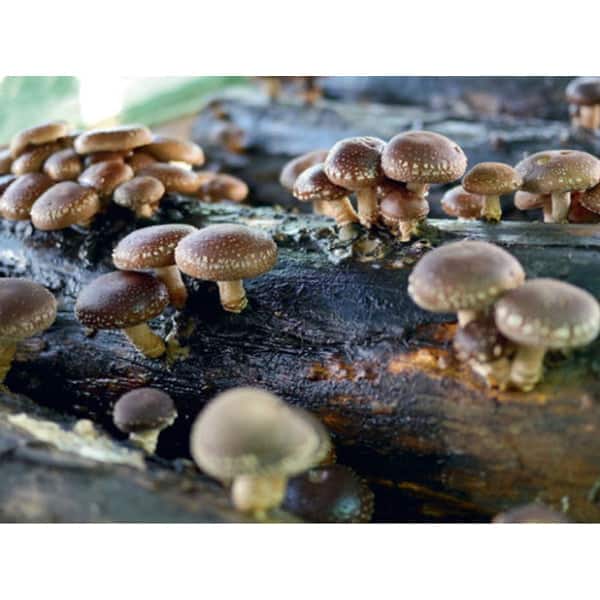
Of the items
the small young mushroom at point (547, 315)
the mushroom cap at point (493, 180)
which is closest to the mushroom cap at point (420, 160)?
the mushroom cap at point (493, 180)

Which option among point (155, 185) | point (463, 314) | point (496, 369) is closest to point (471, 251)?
point (463, 314)

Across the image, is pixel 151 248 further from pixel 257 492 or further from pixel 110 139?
pixel 257 492

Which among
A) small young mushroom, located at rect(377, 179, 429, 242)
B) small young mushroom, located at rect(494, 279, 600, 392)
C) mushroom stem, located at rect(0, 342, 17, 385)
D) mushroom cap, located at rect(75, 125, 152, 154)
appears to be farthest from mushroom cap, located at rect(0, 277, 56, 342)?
small young mushroom, located at rect(494, 279, 600, 392)

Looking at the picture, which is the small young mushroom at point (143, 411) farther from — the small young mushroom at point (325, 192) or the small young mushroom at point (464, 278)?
the small young mushroom at point (325, 192)

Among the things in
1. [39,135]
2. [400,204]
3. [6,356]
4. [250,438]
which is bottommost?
[6,356]

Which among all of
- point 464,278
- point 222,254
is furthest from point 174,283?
point 464,278

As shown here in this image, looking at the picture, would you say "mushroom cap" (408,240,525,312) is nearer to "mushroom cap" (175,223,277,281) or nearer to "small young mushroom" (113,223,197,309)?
"mushroom cap" (175,223,277,281)

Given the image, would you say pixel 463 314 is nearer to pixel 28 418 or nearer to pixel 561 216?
pixel 561 216
